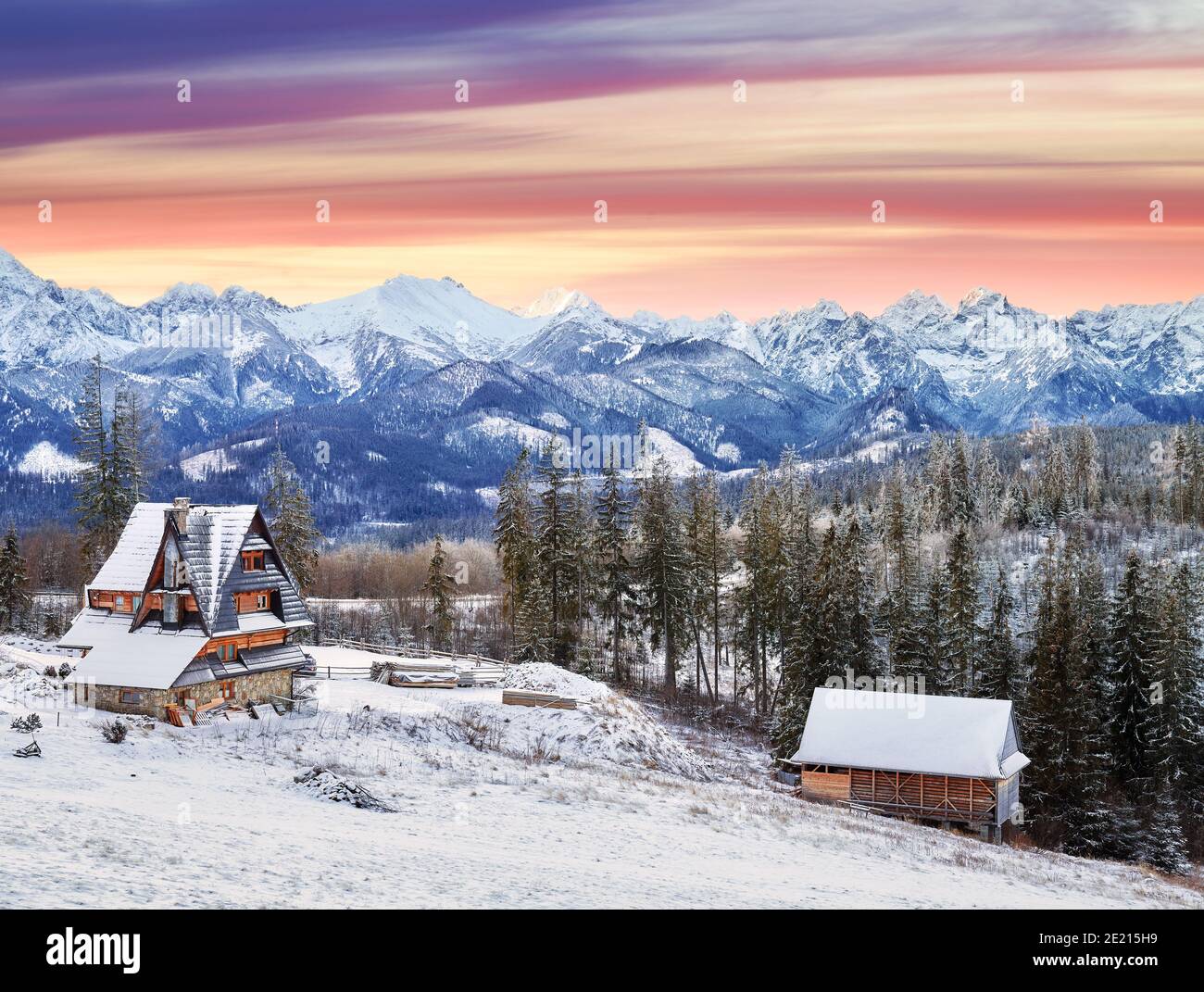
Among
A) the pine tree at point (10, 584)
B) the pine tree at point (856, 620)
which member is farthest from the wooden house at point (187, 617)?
the pine tree at point (10, 584)

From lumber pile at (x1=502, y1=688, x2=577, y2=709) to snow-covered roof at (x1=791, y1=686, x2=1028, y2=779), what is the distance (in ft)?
40.1

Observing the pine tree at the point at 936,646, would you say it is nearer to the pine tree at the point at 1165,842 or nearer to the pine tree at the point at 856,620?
the pine tree at the point at 856,620

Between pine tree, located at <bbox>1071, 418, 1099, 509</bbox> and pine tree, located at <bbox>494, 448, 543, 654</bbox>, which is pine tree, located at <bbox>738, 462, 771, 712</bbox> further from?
pine tree, located at <bbox>1071, 418, 1099, 509</bbox>

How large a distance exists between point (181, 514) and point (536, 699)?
17430 millimetres

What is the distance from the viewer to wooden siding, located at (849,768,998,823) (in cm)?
4769

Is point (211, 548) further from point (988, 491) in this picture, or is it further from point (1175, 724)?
point (988, 491)

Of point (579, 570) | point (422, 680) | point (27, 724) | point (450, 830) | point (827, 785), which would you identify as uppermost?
point (579, 570)

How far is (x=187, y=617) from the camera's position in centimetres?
4175

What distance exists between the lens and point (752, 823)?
30781 mm

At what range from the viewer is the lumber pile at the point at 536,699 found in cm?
4659

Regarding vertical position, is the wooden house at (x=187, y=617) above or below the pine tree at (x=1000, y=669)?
above

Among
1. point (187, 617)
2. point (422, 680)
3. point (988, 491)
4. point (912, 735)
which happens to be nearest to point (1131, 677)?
point (912, 735)

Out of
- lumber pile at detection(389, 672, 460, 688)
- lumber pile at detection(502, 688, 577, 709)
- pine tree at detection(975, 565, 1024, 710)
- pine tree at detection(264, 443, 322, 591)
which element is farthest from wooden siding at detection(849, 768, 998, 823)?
pine tree at detection(264, 443, 322, 591)

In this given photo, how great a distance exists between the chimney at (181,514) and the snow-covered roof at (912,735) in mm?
30186
